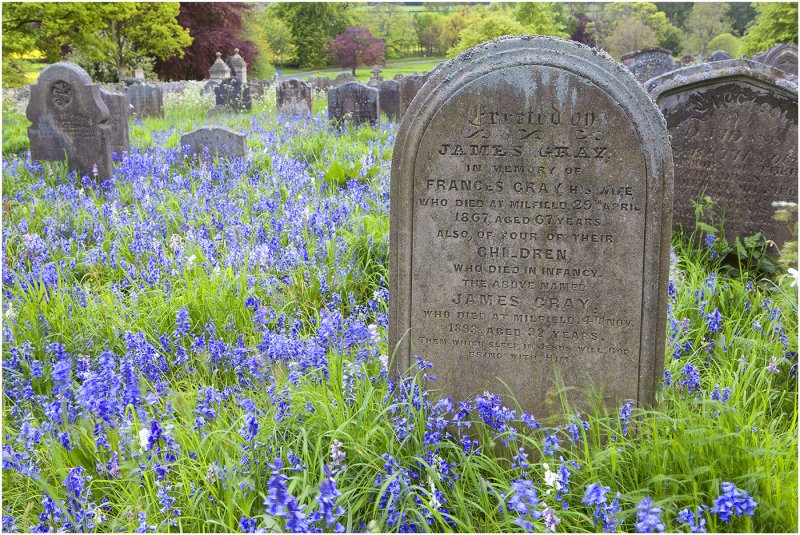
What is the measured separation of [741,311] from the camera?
14.5 ft

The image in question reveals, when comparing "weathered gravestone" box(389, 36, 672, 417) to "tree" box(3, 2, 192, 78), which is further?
"tree" box(3, 2, 192, 78)

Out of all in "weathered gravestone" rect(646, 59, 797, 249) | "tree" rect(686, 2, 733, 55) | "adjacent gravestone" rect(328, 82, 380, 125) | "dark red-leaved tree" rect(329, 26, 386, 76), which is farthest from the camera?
"dark red-leaved tree" rect(329, 26, 386, 76)

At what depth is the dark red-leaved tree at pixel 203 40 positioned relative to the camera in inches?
1576

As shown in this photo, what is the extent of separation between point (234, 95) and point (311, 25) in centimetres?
4718

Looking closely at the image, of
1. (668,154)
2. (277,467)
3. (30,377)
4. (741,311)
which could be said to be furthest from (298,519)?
(741,311)

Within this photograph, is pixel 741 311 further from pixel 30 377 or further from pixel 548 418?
pixel 30 377

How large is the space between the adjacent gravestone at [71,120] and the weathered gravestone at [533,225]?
6.68 meters

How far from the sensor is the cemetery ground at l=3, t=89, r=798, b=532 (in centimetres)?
243

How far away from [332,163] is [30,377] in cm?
489

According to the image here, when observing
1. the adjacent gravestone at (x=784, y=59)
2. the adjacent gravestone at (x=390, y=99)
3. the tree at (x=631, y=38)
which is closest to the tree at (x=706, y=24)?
the tree at (x=631, y=38)

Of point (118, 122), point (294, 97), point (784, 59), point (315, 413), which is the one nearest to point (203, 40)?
point (294, 97)

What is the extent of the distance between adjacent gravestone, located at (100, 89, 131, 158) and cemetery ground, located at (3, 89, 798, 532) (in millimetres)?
4576

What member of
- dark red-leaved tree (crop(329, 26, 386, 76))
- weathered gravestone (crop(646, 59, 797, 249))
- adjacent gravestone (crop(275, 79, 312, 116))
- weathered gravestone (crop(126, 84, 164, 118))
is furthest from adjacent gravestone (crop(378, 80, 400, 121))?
dark red-leaved tree (crop(329, 26, 386, 76))

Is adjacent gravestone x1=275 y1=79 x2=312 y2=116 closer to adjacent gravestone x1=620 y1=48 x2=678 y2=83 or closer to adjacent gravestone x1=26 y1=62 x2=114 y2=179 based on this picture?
adjacent gravestone x1=620 y1=48 x2=678 y2=83
